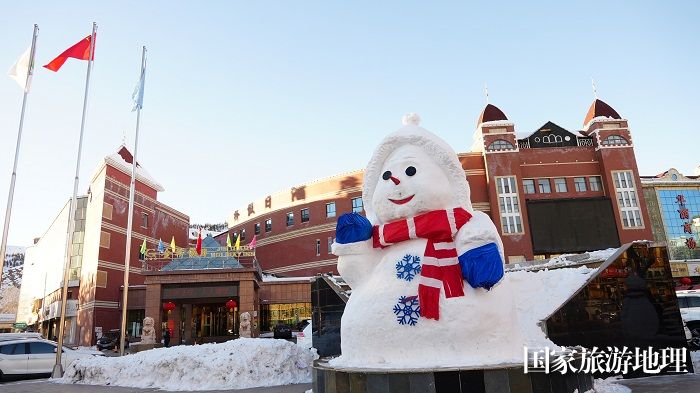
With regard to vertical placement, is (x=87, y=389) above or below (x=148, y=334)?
below

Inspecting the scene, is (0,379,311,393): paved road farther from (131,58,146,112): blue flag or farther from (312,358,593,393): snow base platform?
(131,58,146,112): blue flag

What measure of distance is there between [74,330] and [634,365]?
3214 cm

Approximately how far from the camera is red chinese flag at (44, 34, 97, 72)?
532 inches

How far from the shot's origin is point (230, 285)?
21719mm

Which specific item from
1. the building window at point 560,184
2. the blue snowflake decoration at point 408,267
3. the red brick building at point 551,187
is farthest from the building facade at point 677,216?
the blue snowflake decoration at point 408,267

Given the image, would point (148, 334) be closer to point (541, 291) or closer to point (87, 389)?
point (87, 389)

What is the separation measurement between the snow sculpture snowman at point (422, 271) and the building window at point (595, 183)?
99.0 ft

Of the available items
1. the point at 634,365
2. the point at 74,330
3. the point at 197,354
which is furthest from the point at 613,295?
the point at 74,330

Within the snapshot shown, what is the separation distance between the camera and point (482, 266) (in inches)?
185

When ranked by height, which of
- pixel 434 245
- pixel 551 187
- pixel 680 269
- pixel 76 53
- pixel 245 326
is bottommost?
pixel 245 326

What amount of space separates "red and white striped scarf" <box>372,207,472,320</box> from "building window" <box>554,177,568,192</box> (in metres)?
29.3

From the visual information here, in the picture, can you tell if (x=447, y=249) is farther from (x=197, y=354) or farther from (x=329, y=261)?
(x=329, y=261)

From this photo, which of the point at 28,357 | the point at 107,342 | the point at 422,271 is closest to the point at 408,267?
the point at 422,271

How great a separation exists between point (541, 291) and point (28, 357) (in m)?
13.4
